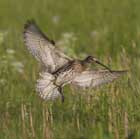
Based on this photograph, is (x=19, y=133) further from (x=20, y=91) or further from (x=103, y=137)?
(x=20, y=91)

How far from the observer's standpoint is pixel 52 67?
636 centimetres

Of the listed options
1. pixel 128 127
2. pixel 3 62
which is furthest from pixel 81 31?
pixel 128 127

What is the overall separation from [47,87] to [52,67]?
0.52ft

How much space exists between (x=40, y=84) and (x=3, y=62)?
4.72 feet

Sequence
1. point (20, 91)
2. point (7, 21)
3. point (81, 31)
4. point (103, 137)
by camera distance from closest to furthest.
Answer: point (103, 137), point (20, 91), point (81, 31), point (7, 21)

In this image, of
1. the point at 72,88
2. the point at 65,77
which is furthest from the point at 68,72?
the point at 72,88

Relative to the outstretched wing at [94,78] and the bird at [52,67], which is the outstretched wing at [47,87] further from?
the outstretched wing at [94,78]

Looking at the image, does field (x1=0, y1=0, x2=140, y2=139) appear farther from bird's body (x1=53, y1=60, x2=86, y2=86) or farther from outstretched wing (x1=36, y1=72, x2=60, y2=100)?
bird's body (x1=53, y1=60, x2=86, y2=86)

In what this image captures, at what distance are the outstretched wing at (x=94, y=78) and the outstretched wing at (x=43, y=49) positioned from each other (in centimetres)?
19

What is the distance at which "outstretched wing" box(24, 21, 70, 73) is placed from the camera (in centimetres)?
625

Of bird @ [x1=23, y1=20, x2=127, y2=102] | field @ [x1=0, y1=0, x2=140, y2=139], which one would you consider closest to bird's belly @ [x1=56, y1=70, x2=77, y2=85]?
bird @ [x1=23, y1=20, x2=127, y2=102]

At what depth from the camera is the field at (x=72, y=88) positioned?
606cm

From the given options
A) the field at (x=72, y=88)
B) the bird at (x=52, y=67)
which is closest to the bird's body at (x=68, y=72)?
the bird at (x=52, y=67)

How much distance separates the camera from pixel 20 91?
739 cm
